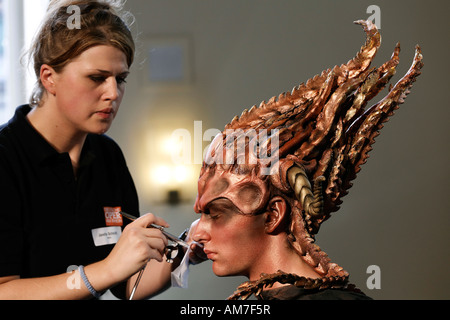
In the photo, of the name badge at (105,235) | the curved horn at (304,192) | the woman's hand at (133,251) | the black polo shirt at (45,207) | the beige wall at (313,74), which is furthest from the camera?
the beige wall at (313,74)

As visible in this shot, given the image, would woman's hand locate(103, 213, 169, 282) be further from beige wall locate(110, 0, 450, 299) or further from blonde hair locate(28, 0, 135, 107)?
beige wall locate(110, 0, 450, 299)

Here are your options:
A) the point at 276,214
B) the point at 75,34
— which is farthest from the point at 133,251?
the point at 75,34

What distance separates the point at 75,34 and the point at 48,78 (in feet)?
0.50

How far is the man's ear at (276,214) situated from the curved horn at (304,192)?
0.04 meters

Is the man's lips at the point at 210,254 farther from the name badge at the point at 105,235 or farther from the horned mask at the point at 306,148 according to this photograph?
the name badge at the point at 105,235

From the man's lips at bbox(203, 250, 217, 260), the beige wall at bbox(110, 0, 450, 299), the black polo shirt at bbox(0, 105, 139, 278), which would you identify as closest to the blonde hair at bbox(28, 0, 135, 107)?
the black polo shirt at bbox(0, 105, 139, 278)

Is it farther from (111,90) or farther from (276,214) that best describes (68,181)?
(276,214)

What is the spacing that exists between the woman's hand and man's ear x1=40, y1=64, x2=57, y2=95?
44 cm

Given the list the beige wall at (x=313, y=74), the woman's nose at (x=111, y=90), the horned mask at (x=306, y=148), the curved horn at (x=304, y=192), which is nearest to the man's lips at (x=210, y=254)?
the horned mask at (x=306, y=148)

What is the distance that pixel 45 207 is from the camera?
4.78ft

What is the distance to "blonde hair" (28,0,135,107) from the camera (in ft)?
4.47

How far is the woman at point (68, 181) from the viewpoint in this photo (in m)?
1.28
